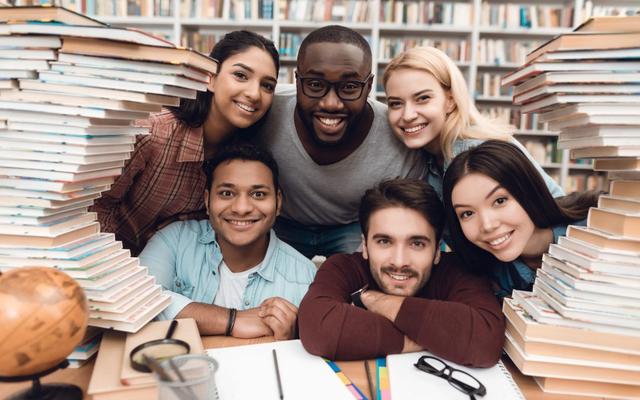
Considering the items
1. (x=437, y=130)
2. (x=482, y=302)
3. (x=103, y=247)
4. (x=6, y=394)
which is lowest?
(x=6, y=394)

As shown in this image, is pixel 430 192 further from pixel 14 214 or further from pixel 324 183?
pixel 14 214

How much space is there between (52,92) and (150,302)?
0.57 m

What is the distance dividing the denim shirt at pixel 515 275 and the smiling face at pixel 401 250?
0.22 m

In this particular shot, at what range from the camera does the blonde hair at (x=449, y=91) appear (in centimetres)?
181

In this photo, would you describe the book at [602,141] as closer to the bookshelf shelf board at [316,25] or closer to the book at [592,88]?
the book at [592,88]

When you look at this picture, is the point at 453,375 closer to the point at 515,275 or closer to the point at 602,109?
the point at 515,275

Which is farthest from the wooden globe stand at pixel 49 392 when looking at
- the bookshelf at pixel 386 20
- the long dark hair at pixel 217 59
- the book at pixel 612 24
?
the bookshelf at pixel 386 20

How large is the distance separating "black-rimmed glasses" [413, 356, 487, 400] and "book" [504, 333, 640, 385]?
0.13 metres

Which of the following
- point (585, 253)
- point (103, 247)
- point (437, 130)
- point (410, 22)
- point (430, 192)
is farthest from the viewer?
point (410, 22)

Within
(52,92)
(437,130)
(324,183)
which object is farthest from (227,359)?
(437,130)

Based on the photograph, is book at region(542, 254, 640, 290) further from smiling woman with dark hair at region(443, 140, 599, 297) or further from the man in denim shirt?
the man in denim shirt

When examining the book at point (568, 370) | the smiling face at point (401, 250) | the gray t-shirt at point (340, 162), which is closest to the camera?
the book at point (568, 370)

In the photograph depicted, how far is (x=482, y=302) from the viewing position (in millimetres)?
1227

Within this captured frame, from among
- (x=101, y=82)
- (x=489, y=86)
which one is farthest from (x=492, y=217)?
(x=489, y=86)
